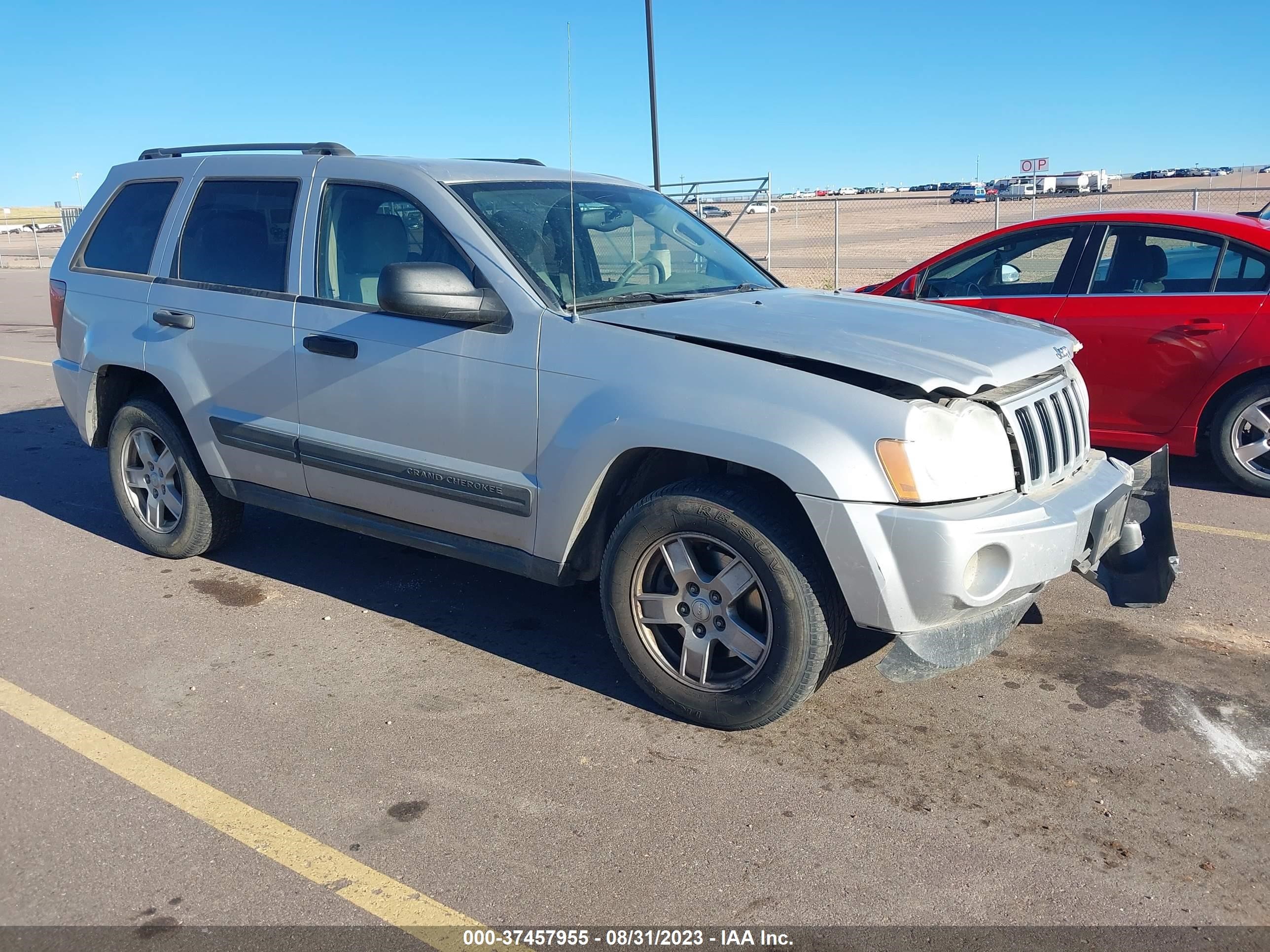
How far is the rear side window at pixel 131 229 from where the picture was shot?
17.6ft

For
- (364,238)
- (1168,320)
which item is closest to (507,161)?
(364,238)

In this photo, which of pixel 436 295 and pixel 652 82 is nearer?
pixel 436 295

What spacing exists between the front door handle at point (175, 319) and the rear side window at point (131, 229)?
0.33 metres

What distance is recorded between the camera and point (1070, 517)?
351 cm

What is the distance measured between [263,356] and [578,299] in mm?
1527

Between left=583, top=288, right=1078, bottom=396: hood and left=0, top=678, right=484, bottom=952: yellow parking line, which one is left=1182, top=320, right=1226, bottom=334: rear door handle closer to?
left=583, top=288, right=1078, bottom=396: hood

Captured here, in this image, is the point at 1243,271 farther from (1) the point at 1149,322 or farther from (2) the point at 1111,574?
(2) the point at 1111,574

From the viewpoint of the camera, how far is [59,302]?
5812mm

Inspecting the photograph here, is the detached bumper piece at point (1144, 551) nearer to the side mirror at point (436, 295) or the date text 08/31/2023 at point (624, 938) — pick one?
the date text 08/31/2023 at point (624, 938)

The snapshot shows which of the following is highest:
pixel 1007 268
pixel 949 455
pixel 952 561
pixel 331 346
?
pixel 1007 268

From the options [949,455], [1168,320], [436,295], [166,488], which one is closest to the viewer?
[949,455]

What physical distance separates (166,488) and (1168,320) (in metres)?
5.78

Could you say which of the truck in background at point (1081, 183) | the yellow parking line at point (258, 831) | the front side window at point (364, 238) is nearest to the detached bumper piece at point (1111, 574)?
the yellow parking line at point (258, 831)

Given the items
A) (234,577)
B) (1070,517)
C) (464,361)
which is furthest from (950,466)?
(234,577)
